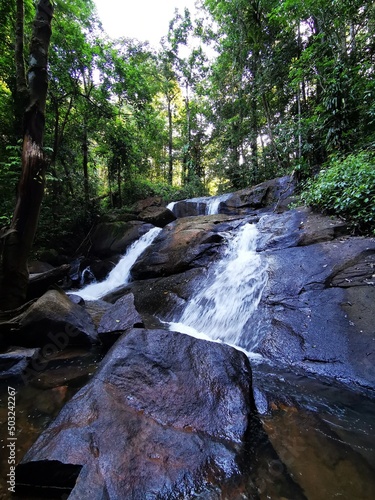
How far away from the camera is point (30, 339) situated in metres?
4.31

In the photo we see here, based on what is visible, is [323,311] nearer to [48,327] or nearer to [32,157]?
[48,327]

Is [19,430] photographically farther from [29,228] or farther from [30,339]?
[29,228]

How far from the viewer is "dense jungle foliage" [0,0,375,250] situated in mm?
7898

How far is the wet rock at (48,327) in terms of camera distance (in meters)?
4.28

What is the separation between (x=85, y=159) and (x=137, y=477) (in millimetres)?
13483

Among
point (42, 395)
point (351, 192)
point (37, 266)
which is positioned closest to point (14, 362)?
point (42, 395)

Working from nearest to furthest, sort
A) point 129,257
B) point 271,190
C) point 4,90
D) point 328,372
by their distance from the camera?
point 328,372 < point 4,90 < point 129,257 < point 271,190

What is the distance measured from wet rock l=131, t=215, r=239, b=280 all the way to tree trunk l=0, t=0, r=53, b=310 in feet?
12.8

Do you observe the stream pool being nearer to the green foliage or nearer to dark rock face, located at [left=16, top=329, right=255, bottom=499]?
dark rock face, located at [left=16, top=329, right=255, bottom=499]

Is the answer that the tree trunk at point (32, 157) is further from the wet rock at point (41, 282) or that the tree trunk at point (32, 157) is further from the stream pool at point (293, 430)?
the stream pool at point (293, 430)

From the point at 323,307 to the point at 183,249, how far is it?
176 inches

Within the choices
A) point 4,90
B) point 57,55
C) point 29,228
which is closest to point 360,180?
point 29,228

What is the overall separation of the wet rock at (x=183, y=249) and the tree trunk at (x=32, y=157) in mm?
3912

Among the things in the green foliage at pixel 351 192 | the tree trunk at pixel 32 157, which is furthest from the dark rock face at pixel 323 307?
the tree trunk at pixel 32 157
